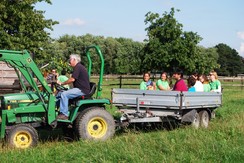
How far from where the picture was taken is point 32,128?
A: 717 cm

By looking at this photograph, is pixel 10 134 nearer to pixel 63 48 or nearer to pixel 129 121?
pixel 129 121

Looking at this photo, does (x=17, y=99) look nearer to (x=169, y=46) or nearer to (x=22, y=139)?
(x=22, y=139)

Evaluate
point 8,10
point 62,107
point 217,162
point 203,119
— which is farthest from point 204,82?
point 8,10

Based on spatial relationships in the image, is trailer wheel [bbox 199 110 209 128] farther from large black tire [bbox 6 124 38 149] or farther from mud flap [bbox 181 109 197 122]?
large black tire [bbox 6 124 38 149]

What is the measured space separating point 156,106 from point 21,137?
307 cm

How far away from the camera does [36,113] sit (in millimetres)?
7512

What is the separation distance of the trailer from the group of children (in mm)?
844

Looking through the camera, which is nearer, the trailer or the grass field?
the grass field

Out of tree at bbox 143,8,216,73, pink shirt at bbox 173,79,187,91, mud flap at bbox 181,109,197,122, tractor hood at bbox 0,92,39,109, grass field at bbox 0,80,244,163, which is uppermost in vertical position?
tree at bbox 143,8,216,73

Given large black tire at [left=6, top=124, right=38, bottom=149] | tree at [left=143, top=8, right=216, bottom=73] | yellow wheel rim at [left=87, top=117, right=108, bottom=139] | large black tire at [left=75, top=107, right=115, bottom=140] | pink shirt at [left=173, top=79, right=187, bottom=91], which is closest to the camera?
large black tire at [left=6, top=124, right=38, bottom=149]

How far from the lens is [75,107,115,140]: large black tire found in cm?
757

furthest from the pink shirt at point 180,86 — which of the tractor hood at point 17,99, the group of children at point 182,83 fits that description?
the tractor hood at point 17,99

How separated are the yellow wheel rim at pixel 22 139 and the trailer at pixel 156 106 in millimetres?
2102

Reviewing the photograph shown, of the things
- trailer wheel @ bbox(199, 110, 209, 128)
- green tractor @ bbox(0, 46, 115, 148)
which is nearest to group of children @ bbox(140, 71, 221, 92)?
trailer wheel @ bbox(199, 110, 209, 128)
